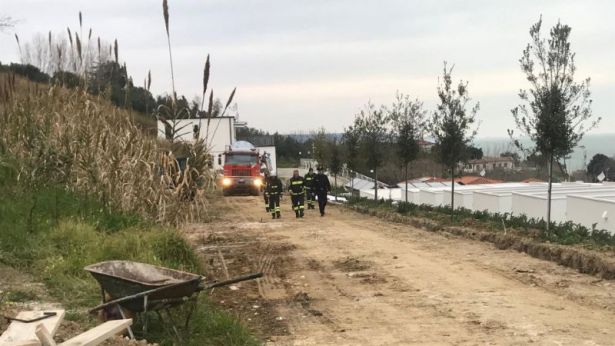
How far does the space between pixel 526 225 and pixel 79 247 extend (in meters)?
11.9

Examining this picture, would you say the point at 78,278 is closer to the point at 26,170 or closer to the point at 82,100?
the point at 26,170

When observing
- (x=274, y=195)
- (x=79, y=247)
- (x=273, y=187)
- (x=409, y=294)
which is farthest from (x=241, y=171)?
(x=79, y=247)

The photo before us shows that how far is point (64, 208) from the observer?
31.2 feet

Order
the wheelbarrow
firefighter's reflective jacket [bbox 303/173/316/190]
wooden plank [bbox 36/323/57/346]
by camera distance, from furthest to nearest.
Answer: firefighter's reflective jacket [bbox 303/173/316/190] → the wheelbarrow → wooden plank [bbox 36/323/57/346]

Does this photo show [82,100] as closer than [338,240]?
Yes

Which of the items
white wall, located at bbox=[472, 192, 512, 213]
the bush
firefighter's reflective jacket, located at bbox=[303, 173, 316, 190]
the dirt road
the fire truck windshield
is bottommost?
the dirt road

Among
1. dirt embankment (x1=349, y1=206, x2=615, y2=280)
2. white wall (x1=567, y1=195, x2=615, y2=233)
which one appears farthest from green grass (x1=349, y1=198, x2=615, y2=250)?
white wall (x1=567, y1=195, x2=615, y2=233)

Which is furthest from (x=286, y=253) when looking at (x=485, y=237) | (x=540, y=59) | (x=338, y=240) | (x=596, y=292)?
(x=540, y=59)

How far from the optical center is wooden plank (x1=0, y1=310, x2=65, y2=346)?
167 inches

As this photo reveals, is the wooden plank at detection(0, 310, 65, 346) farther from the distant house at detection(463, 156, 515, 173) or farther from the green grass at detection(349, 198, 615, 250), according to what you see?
the distant house at detection(463, 156, 515, 173)

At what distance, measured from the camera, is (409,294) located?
9.66m

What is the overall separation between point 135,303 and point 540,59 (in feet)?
42.9

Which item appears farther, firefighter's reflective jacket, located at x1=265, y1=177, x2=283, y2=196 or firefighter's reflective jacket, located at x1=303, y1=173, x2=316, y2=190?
firefighter's reflective jacket, located at x1=303, y1=173, x2=316, y2=190

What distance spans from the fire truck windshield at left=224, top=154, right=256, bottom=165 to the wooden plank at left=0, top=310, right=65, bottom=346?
31712 mm
